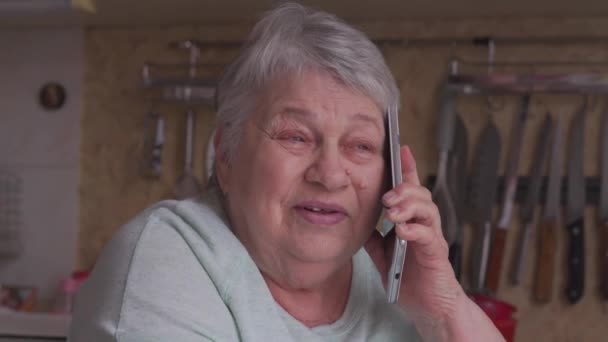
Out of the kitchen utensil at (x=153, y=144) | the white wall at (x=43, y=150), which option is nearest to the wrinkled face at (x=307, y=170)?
the kitchen utensil at (x=153, y=144)

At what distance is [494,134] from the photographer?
170 centimetres

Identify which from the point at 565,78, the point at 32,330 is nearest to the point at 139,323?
the point at 32,330

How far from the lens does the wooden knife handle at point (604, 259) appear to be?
5.40ft

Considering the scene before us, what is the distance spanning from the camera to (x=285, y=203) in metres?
0.78

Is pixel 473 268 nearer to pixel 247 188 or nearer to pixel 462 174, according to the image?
pixel 462 174

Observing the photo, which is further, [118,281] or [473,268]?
[473,268]

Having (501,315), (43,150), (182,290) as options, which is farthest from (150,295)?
(43,150)

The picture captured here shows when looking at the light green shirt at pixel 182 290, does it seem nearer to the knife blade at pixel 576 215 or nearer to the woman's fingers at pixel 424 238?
the woman's fingers at pixel 424 238

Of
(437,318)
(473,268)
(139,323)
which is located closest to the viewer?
(139,323)

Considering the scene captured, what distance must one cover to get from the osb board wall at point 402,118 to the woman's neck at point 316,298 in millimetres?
893

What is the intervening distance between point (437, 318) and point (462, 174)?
0.85 meters

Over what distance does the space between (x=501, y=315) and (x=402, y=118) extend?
0.60 meters

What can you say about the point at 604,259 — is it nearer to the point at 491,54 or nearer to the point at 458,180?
the point at 458,180

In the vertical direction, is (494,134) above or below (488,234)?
above
